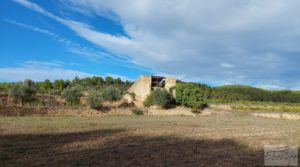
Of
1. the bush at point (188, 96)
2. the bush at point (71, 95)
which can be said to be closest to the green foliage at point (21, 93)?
the bush at point (71, 95)

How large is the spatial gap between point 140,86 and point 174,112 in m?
17.8

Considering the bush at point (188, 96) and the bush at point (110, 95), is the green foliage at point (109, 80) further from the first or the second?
the bush at point (188, 96)

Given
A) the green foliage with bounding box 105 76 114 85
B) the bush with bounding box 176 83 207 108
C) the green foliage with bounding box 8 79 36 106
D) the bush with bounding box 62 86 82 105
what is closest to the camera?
the green foliage with bounding box 8 79 36 106

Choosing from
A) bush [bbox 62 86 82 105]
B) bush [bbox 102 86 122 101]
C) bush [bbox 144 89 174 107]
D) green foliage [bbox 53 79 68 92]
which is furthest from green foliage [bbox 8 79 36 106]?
green foliage [bbox 53 79 68 92]

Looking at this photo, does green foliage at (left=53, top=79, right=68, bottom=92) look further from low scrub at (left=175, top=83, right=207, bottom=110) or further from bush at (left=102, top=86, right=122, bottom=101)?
low scrub at (left=175, top=83, right=207, bottom=110)

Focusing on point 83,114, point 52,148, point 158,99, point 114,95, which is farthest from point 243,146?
point 114,95

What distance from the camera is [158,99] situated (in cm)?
5481

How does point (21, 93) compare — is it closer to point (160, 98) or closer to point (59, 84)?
point (160, 98)

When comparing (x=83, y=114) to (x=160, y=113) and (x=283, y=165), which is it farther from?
(x=283, y=165)

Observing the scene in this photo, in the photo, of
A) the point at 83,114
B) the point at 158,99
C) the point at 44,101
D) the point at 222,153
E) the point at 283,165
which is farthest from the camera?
the point at 158,99

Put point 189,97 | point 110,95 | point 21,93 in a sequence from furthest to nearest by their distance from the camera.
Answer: point 110,95 → point 189,97 → point 21,93

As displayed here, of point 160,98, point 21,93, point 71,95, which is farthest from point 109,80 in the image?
point 21,93

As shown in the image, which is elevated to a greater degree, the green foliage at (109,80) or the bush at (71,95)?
the green foliage at (109,80)

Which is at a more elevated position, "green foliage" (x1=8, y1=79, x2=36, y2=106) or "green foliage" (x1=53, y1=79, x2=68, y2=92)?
"green foliage" (x1=53, y1=79, x2=68, y2=92)
